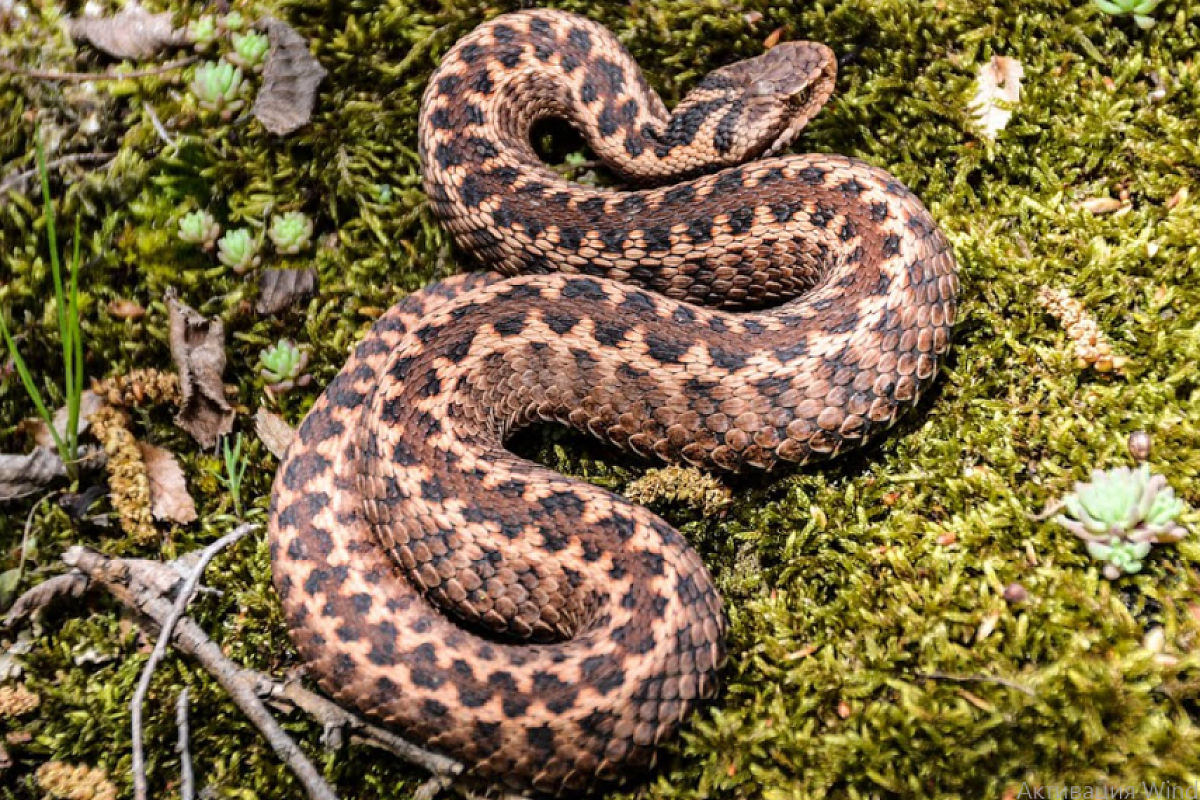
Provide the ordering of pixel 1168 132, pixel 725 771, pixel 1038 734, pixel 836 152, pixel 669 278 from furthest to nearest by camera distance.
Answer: pixel 836 152
pixel 669 278
pixel 1168 132
pixel 725 771
pixel 1038 734

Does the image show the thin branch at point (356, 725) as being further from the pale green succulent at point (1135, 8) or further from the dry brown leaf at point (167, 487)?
the pale green succulent at point (1135, 8)

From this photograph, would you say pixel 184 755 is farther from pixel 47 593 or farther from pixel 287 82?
pixel 287 82

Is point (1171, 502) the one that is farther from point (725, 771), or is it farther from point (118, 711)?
point (118, 711)

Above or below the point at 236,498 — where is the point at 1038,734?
below

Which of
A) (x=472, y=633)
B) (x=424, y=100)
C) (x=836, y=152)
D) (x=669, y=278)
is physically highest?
(x=424, y=100)

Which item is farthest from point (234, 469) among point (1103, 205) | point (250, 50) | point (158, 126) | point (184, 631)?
point (1103, 205)

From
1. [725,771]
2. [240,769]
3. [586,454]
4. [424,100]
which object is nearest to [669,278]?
[586,454]

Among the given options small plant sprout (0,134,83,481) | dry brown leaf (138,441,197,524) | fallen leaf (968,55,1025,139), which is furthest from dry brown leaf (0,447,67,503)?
fallen leaf (968,55,1025,139)

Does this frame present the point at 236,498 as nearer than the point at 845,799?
No

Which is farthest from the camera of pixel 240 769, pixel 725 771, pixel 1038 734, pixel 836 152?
pixel 836 152
